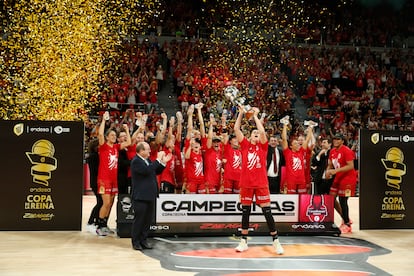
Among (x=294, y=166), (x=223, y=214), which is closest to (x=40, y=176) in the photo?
(x=223, y=214)

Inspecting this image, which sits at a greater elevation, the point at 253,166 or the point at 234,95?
the point at 234,95

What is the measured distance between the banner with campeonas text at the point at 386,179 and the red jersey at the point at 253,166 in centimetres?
319

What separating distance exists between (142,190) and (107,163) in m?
1.48

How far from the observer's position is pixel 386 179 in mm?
10664

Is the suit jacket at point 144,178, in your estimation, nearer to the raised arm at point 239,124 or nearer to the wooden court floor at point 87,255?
the wooden court floor at point 87,255

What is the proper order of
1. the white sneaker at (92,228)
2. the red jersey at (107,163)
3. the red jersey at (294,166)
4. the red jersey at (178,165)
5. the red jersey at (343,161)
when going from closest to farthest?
the red jersey at (107,163)
the white sneaker at (92,228)
the red jersey at (343,161)
the red jersey at (294,166)
the red jersey at (178,165)

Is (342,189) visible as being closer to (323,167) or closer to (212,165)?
(323,167)

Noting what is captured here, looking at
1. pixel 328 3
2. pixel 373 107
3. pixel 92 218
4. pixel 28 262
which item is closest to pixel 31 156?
pixel 92 218

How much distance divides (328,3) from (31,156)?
21.2 m

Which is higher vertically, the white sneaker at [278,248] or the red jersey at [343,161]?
the red jersey at [343,161]

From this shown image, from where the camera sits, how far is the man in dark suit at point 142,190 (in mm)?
8195

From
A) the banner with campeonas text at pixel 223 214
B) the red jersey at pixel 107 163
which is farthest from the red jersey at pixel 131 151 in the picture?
the banner with campeonas text at pixel 223 214

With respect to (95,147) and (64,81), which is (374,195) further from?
(64,81)

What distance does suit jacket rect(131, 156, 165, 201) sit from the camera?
818cm
